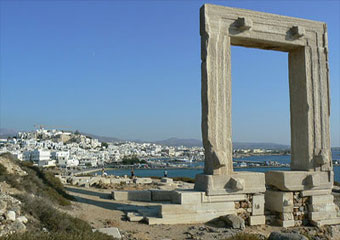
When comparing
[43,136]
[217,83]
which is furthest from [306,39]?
[43,136]

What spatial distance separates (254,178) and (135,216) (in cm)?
366

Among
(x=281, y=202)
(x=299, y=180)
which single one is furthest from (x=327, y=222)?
(x=281, y=202)

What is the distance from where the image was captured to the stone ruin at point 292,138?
361 inches

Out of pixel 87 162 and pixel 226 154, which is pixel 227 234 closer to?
pixel 226 154

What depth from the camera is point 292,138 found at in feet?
36.3

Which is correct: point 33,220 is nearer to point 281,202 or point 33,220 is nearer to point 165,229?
point 165,229

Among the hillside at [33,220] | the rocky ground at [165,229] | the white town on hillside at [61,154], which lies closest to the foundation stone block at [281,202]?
A: the rocky ground at [165,229]

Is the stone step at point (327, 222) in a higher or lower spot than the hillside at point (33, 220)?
lower

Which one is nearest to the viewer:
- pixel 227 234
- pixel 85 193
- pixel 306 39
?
pixel 227 234

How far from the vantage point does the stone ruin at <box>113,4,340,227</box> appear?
918 centimetres

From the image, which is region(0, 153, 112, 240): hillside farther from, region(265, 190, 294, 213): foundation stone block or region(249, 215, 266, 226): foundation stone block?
region(265, 190, 294, 213): foundation stone block

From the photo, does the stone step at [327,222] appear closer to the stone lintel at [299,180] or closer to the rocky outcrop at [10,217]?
the stone lintel at [299,180]

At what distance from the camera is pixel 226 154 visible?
9422 mm

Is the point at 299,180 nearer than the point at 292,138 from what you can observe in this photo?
Yes
